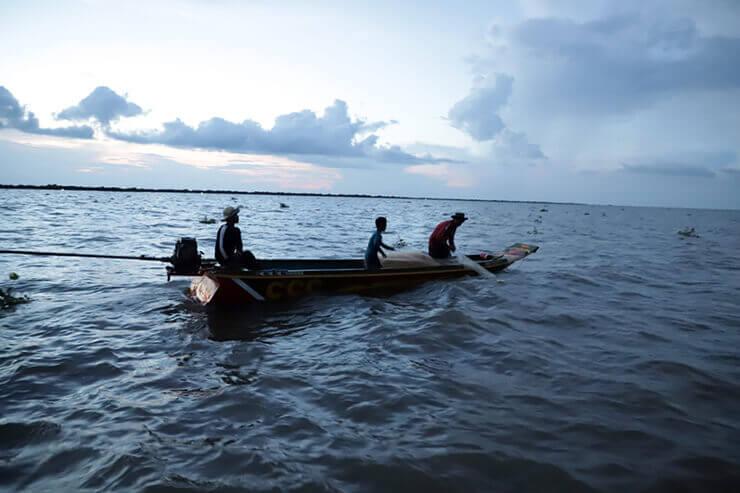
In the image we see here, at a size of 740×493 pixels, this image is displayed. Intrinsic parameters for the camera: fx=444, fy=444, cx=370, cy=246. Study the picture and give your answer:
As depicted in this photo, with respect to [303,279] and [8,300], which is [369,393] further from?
[8,300]

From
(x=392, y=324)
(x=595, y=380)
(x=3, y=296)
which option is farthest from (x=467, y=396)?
(x=3, y=296)

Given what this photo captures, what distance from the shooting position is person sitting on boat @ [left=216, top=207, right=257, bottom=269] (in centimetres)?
1077

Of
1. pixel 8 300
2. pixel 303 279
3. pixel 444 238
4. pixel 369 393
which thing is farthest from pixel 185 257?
pixel 444 238

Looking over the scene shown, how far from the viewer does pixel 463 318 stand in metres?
10.2

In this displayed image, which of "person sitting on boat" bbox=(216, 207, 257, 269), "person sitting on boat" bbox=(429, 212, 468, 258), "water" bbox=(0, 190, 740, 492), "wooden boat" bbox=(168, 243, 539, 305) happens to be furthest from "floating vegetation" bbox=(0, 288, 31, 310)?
"person sitting on boat" bbox=(429, 212, 468, 258)

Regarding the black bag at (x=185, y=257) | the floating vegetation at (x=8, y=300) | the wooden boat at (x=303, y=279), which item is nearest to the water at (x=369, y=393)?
the floating vegetation at (x=8, y=300)

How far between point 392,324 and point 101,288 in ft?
28.2

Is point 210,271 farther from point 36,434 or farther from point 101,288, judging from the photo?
point 36,434

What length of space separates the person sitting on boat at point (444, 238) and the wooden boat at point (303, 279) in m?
0.44

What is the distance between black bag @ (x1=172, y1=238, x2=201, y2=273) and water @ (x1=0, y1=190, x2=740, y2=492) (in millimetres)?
1046

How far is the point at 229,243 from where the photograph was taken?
11.0 metres

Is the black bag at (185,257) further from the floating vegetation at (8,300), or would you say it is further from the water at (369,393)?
the floating vegetation at (8,300)

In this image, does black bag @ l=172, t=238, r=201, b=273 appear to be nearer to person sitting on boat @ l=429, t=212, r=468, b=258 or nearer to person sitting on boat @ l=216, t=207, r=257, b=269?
person sitting on boat @ l=216, t=207, r=257, b=269

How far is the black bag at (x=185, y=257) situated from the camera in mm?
10742
